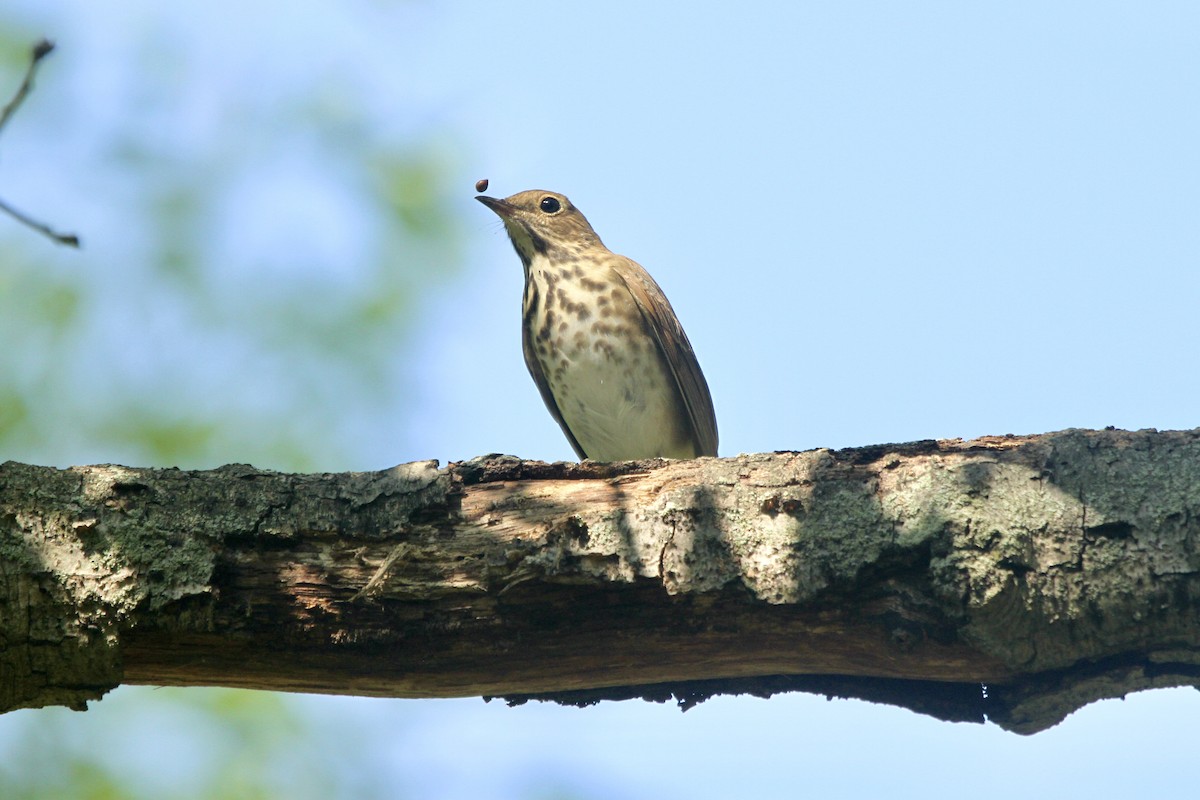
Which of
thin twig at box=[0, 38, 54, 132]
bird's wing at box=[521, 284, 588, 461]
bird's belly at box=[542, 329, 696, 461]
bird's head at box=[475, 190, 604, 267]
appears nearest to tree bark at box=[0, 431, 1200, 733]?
thin twig at box=[0, 38, 54, 132]

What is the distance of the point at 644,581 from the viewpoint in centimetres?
290

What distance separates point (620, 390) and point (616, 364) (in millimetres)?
148

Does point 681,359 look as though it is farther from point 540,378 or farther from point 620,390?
point 540,378

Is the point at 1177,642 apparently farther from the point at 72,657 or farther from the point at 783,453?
the point at 72,657

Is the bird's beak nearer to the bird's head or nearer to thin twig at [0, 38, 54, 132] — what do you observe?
the bird's head

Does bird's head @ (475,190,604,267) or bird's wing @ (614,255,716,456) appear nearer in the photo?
bird's wing @ (614,255,716,456)

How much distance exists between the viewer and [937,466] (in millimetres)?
3004

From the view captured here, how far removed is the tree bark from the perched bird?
10.6 feet

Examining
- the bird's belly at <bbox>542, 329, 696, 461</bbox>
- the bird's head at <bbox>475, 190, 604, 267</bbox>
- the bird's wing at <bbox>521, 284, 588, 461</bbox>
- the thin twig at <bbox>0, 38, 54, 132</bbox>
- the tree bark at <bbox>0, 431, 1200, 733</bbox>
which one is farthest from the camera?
the bird's head at <bbox>475, 190, 604, 267</bbox>

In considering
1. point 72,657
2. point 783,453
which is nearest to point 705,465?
point 783,453

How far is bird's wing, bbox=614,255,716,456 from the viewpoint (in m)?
6.38

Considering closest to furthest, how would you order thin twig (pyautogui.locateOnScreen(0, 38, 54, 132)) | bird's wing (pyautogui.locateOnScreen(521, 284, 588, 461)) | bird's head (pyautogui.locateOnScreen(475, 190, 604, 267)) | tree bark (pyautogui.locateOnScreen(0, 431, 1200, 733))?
thin twig (pyautogui.locateOnScreen(0, 38, 54, 132)), tree bark (pyautogui.locateOnScreen(0, 431, 1200, 733)), bird's wing (pyautogui.locateOnScreen(521, 284, 588, 461)), bird's head (pyautogui.locateOnScreen(475, 190, 604, 267))

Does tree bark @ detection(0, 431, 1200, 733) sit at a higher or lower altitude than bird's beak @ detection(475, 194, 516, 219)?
lower

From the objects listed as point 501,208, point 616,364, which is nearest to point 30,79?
point 616,364
